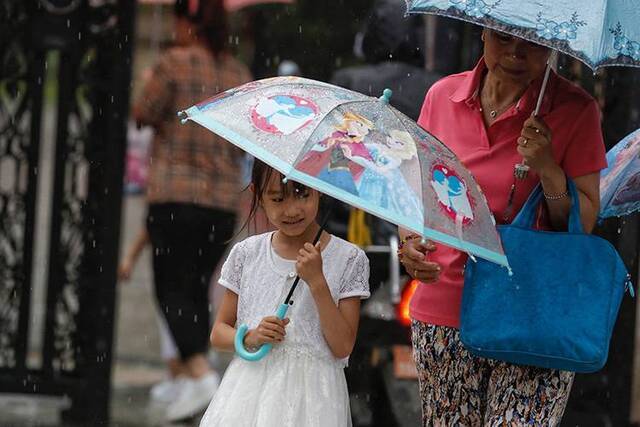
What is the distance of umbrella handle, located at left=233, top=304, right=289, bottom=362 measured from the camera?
4.60 meters

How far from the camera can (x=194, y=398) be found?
8555mm

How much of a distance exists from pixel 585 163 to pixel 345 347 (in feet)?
2.81

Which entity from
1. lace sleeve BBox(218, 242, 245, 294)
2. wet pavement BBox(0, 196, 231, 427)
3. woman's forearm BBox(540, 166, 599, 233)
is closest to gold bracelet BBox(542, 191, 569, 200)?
woman's forearm BBox(540, 166, 599, 233)

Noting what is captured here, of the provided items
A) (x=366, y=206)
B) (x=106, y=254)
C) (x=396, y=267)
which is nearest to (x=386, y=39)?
(x=396, y=267)

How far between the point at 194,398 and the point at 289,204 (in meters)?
4.13

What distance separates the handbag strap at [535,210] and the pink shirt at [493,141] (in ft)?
0.19

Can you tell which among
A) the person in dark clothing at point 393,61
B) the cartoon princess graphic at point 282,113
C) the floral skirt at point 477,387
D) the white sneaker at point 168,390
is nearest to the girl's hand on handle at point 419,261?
the floral skirt at point 477,387

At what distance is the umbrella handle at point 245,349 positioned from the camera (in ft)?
15.1

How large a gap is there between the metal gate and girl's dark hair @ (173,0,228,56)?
47cm

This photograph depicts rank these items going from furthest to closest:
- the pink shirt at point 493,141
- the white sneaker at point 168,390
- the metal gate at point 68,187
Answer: the white sneaker at point 168,390, the metal gate at point 68,187, the pink shirt at point 493,141

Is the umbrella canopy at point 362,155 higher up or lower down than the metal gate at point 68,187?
higher up

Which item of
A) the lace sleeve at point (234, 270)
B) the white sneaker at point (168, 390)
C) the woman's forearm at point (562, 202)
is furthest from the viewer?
the white sneaker at point (168, 390)

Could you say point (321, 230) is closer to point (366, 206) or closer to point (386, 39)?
point (366, 206)

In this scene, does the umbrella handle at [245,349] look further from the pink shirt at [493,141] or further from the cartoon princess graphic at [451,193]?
the cartoon princess graphic at [451,193]
